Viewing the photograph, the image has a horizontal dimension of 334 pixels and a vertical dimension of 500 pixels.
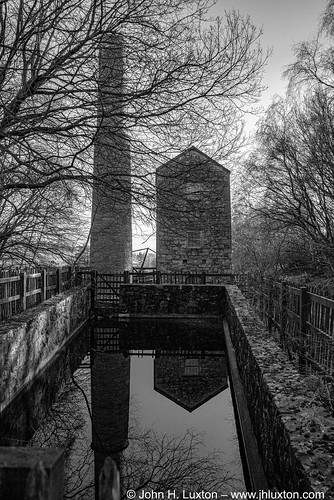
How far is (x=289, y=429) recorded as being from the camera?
7.32 feet

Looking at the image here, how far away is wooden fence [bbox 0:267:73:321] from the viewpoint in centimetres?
724

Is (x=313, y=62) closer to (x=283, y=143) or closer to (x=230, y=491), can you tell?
(x=283, y=143)

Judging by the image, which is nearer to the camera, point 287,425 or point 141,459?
point 287,425

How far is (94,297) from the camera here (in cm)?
1382

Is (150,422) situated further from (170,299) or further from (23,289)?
(170,299)

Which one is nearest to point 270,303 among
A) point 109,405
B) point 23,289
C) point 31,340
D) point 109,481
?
point 109,405

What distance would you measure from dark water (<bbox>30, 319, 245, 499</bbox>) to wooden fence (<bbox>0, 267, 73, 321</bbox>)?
1821 millimetres

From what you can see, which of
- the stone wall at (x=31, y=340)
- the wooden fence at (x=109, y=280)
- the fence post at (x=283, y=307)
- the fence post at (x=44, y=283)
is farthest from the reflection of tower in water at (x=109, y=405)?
the wooden fence at (x=109, y=280)

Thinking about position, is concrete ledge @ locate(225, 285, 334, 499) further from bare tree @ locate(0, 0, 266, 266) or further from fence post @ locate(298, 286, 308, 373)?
bare tree @ locate(0, 0, 266, 266)

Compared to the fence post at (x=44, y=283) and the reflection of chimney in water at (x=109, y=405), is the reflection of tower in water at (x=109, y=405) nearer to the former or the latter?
the reflection of chimney in water at (x=109, y=405)

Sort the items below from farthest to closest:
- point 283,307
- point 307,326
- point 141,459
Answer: point 283,307 → point 307,326 → point 141,459

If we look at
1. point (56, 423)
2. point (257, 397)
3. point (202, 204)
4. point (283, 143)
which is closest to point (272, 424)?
point (257, 397)

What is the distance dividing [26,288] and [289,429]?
23.1ft

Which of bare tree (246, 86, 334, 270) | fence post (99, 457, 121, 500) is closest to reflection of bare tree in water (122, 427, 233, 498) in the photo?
fence post (99, 457, 121, 500)
